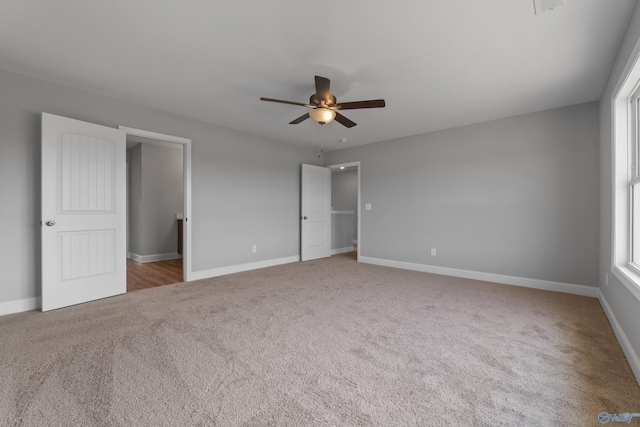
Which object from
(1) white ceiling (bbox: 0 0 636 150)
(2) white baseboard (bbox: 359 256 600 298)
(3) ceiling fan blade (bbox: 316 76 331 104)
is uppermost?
(1) white ceiling (bbox: 0 0 636 150)

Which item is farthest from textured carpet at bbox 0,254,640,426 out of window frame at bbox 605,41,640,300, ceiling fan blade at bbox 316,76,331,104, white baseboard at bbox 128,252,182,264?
white baseboard at bbox 128,252,182,264

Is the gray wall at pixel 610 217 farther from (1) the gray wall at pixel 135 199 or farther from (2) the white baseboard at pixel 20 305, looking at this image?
(1) the gray wall at pixel 135 199

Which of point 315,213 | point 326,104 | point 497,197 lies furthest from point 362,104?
point 315,213

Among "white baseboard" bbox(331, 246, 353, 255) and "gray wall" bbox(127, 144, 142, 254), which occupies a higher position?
"gray wall" bbox(127, 144, 142, 254)

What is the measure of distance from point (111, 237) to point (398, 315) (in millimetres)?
3360

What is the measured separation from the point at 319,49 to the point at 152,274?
4.25 m

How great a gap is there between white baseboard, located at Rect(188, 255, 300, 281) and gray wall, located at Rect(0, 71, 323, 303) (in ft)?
0.25

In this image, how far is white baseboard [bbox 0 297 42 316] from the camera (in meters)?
2.74

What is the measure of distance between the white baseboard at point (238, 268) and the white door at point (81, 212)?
0.96m

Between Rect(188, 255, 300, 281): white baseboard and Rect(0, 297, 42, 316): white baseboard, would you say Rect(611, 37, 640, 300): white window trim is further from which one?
Rect(0, 297, 42, 316): white baseboard

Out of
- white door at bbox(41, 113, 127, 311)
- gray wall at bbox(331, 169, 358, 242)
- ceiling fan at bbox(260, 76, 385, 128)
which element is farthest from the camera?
gray wall at bbox(331, 169, 358, 242)

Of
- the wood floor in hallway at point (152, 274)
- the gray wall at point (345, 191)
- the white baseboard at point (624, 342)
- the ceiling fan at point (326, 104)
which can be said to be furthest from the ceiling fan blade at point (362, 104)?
the gray wall at point (345, 191)

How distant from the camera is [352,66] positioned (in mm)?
2613

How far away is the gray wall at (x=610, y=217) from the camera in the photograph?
1.86 meters
